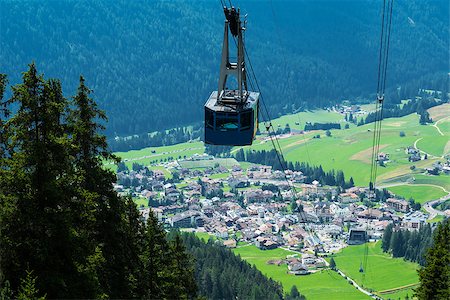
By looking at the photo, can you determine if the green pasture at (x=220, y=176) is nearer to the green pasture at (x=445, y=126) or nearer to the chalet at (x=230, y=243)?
the chalet at (x=230, y=243)

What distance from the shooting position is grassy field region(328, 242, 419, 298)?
2574 inches

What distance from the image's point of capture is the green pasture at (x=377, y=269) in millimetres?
65375

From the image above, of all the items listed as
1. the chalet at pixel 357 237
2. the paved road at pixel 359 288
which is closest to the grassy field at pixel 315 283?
the paved road at pixel 359 288

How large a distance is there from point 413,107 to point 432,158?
42961 millimetres

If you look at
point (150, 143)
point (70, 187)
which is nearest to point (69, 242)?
point (70, 187)

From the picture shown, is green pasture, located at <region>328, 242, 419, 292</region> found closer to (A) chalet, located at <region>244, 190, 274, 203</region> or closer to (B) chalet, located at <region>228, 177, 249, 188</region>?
(A) chalet, located at <region>244, 190, 274, 203</region>

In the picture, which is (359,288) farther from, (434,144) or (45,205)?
(434,144)

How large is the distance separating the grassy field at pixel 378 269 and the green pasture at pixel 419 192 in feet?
70.0

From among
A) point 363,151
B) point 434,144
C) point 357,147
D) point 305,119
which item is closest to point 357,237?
point 363,151

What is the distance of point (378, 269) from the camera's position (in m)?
69.2

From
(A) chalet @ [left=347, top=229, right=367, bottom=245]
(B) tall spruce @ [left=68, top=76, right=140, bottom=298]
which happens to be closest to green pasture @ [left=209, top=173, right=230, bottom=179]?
(A) chalet @ [left=347, top=229, right=367, bottom=245]

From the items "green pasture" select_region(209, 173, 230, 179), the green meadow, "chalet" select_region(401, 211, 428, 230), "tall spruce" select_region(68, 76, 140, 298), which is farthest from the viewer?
"green pasture" select_region(209, 173, 230, 179)

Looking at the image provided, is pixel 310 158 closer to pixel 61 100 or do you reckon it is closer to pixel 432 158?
pixel 432 158

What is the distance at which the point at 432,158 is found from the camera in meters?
115
